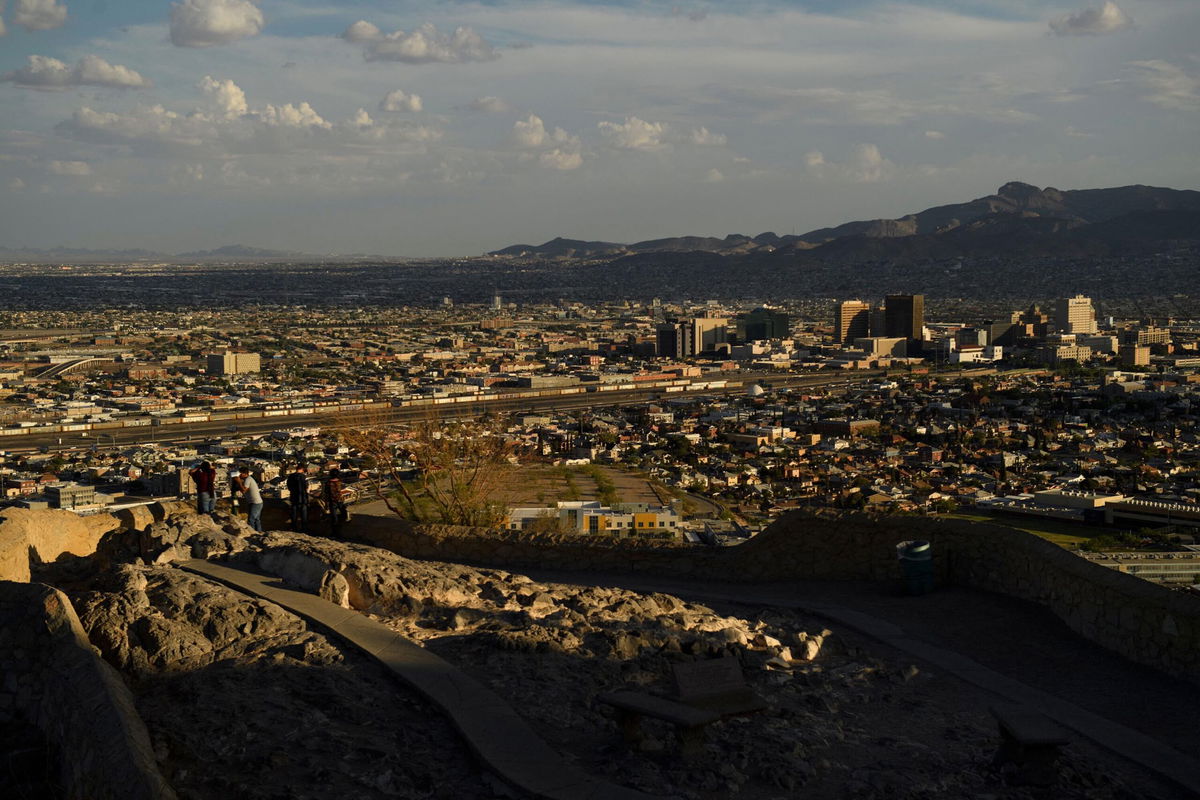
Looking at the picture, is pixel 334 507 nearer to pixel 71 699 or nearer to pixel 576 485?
pixel 71 699

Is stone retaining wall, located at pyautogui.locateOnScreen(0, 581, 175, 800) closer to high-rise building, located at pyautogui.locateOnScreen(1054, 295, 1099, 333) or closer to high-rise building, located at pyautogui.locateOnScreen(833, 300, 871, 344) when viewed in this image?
high-rise building, located at pyautogui.locateOnScreen(833, 300, 871, 344)

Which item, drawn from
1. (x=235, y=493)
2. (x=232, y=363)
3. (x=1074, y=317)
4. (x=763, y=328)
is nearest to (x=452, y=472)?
(x=235, y=493)

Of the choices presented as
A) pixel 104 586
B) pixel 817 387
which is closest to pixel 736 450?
pixel 817 387

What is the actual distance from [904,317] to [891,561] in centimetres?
8591

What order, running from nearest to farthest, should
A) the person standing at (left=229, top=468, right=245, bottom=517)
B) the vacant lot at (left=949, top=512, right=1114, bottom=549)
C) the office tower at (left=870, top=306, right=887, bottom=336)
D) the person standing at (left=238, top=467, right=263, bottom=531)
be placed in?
the person standing at (left=238, top=467, right=263, bottom=531) < the person standing at (left=229, top=468, right=245, bottom=517) < the vacant lot at (left=949, top=512, right=1114, bottom=549) < the office tower at (left=870, top=306, right=887, bottom=336)

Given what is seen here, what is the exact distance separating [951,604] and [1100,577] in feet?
4.32

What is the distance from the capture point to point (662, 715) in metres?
5.89

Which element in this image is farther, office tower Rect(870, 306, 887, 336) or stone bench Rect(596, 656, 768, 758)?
office tower Rect(870, 306, 887, 336)

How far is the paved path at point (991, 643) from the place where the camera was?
6617mm

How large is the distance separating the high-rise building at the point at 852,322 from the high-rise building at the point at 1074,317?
13.6m

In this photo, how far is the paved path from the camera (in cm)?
662

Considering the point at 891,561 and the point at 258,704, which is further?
the point at 891,561

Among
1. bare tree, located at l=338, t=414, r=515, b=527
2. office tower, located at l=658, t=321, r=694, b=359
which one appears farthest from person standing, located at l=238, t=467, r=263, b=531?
office tower, located at l=658, t=321, r=694, b=359

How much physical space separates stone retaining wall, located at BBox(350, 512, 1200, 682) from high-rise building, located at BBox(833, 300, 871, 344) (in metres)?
84.7
